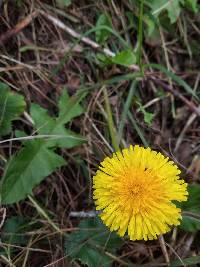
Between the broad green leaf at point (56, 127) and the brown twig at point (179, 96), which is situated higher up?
the broad green leaf at point (56, 127)

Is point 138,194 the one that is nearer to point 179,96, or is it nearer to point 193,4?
point 179,96

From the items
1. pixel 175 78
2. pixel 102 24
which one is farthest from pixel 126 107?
pixel 102 24

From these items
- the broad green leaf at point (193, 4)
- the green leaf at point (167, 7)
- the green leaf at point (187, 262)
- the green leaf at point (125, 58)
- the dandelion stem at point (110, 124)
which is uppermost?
the green leaf at point (167, 7)

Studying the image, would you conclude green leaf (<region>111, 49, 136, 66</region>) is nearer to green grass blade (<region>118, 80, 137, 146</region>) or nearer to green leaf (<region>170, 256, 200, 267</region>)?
green grass blade (<region>118, 80, 137, 146</region>)

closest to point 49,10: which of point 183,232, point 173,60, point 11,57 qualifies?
point 11,57

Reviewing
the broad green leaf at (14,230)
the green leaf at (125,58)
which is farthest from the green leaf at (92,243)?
the green leaf at (125,58)

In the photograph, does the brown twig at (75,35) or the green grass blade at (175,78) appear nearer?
the green grass blade at (175,78)

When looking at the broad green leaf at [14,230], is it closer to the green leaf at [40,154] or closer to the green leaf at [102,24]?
the green leaf at [40,154]
